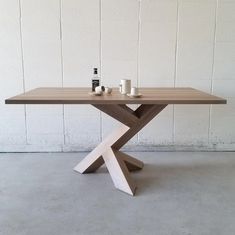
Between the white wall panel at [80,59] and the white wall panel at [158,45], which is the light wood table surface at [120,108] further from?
the white wall panel at [158,45]

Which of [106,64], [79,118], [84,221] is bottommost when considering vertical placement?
[84,221]

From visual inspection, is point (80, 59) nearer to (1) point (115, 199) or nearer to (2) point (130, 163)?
(2) point (130, 163)

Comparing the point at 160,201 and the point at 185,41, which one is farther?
the point at 185,41

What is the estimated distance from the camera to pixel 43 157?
10.5 ft

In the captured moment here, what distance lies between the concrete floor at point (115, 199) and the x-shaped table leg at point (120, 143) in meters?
0.09

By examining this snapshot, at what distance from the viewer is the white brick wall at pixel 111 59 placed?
3121 millimetres

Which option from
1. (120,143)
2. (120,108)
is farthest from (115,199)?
(120,108)

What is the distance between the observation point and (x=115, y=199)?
2.22 meters

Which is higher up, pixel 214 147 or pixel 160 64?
pixel 160 64

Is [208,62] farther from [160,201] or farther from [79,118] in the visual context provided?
[160,201]

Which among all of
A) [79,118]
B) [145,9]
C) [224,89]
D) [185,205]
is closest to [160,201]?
[185,205]

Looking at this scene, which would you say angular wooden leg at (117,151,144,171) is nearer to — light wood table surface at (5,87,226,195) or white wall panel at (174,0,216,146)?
light wood table surface at (5,87,226,195)

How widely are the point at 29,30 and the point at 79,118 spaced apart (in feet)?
3.58

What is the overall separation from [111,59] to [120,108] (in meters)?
1.07
